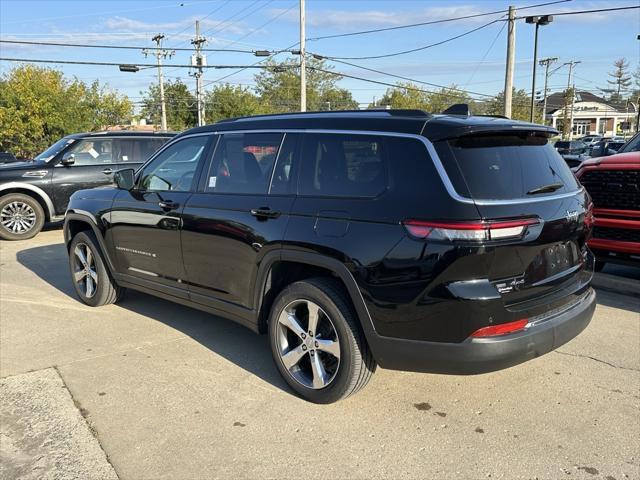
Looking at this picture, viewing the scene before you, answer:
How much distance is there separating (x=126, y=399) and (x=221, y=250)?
122cm

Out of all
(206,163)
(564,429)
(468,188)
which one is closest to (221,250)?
(206,163)

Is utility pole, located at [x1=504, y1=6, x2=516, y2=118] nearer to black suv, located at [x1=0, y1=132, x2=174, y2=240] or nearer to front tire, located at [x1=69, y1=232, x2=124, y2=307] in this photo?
black suv, located at [x1=0, y1=132, x2=174, y2=240]

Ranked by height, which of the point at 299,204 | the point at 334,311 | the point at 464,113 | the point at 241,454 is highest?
the point at 464,113

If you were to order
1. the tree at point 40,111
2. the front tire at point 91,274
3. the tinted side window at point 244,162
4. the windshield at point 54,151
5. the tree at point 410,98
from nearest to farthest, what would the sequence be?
the tinted side window at point 244,162, the front tire at point 91,274, the windshield at point 54,151, the tree at point 40,111, the tree at point 410,98

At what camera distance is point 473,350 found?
2.87 m

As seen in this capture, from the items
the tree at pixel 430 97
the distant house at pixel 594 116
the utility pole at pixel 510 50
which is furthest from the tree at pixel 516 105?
the utility pole at pixel 510 50

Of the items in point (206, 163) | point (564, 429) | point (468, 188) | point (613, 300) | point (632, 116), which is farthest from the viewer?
point (632, 116)

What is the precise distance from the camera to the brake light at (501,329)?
9.40 ft

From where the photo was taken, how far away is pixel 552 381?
384cm

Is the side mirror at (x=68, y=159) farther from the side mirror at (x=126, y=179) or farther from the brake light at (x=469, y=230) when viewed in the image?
the brake light at (x=469, y=230)

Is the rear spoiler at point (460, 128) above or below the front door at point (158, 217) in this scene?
above

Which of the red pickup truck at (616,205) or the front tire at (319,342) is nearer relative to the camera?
the front tire at (319,342)

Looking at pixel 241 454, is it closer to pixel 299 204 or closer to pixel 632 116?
pixel 299 204

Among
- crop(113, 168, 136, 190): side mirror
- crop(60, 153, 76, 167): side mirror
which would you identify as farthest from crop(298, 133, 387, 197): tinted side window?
crop(60, 153, 76, 167): side mirror
